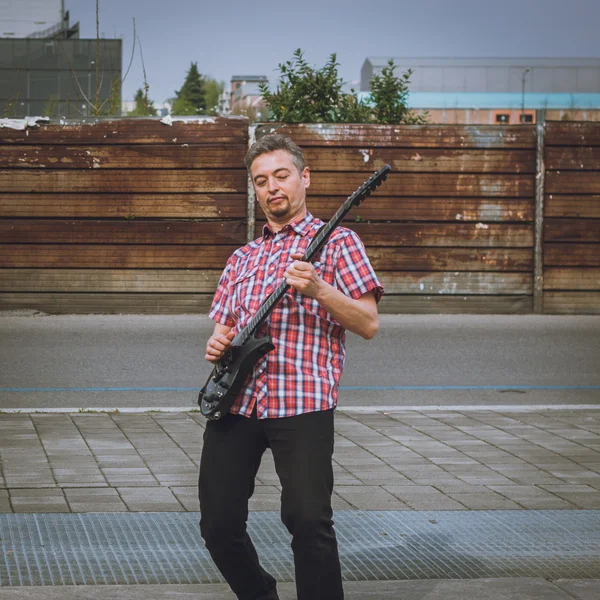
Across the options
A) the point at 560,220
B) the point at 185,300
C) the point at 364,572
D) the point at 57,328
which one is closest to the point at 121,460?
the point at 364,572

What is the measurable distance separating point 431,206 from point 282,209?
1046 centimetres

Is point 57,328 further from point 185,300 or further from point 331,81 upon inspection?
point 331,81

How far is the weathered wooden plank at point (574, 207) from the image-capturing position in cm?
1403

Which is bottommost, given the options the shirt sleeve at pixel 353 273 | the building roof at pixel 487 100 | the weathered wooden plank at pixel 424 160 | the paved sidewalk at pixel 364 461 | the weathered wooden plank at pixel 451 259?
the paved sidewalk at pixel 364 461

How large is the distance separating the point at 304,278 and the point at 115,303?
1075cm

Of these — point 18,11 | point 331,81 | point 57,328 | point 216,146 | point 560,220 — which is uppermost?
point 18,11

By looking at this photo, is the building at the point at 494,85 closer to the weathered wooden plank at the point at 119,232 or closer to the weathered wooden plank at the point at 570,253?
the weathered wooden plank at the point at 570,253

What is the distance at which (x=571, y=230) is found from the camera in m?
14.0

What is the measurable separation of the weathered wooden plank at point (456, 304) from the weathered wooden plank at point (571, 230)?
846mm

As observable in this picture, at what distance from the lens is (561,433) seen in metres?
7.31

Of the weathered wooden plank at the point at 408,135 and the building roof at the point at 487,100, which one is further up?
the building roof at the point at 487,100

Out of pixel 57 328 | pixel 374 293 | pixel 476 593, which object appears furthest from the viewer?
pixel 57 328

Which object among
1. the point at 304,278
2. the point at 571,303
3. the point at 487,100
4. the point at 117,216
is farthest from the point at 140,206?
the point at 487,100

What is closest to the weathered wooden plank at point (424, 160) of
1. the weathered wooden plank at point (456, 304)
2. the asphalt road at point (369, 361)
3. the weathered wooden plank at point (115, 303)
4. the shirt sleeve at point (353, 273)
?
the weathered wooden plank at point (456, 304)
